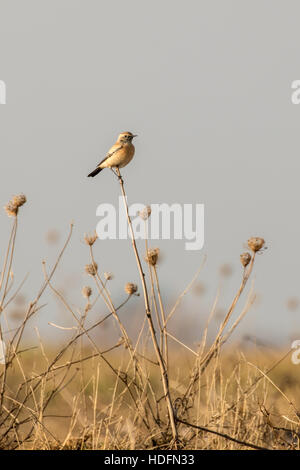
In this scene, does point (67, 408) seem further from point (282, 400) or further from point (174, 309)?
point (174, 309)

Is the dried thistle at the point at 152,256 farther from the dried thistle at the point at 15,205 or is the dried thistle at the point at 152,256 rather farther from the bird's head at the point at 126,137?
the bird's head at the point at 126,137

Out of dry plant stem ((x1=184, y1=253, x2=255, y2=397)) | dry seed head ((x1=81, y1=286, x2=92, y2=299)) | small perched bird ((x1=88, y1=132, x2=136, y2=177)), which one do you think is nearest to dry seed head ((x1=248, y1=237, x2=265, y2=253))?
dry plant stem ((x1=184, y1=253, x2=255, y2=397))

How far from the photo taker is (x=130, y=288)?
4898 mm

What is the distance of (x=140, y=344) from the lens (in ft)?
17.3

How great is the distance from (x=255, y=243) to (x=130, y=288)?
0.84m

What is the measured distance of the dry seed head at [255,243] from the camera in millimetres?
4531

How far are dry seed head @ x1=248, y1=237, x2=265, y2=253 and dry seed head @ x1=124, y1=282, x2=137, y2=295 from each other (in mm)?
783

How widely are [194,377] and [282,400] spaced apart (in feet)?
10.8

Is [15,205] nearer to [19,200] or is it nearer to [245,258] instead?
[19,200]

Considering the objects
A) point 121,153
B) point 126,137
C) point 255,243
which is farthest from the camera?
point 126,137

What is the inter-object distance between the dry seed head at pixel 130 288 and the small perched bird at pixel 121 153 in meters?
2.83

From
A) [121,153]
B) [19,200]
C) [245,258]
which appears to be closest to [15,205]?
[19,200]

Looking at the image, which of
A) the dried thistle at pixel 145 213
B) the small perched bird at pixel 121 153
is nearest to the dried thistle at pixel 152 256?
the dried thistle at pixel 145 213
